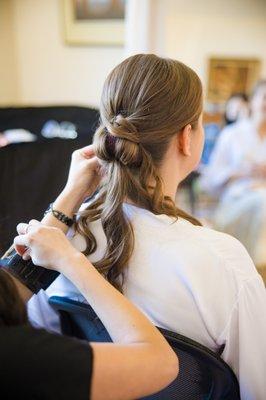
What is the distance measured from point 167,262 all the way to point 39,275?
0.87 ft

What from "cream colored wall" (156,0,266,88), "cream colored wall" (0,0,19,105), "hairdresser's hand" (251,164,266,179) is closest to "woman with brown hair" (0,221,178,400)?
"hairdresser's hand" (251,164,266,179)

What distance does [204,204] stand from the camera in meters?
2.83

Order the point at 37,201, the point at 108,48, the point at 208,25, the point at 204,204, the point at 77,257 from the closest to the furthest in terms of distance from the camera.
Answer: the point at 77,257
the point at 37,201
the point at 108,48
the point at 204,204
the point at 208,25

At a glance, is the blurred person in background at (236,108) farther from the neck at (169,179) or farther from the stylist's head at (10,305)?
the stylist's head at (10,305)

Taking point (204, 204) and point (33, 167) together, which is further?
point (204, 204)

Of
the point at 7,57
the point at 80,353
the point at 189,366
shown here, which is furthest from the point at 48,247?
the point at 7,57

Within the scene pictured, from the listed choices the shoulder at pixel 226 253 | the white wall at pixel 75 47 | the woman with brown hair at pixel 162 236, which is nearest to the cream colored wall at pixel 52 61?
the white wall at pixel 75 47

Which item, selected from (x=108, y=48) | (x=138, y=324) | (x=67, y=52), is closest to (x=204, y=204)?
(x=108, y=48)

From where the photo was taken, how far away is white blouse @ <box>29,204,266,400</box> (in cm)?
63

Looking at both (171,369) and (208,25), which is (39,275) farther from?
(208,25)

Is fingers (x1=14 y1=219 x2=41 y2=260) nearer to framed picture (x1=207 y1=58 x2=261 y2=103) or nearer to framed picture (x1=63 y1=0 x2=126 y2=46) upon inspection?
framed picture (x1=63 y1=0 x2=126 y2=46)

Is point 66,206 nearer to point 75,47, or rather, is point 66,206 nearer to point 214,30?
→ point 75,47

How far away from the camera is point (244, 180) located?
2018 millimetres

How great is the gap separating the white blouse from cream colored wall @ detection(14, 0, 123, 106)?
2.30 metres
